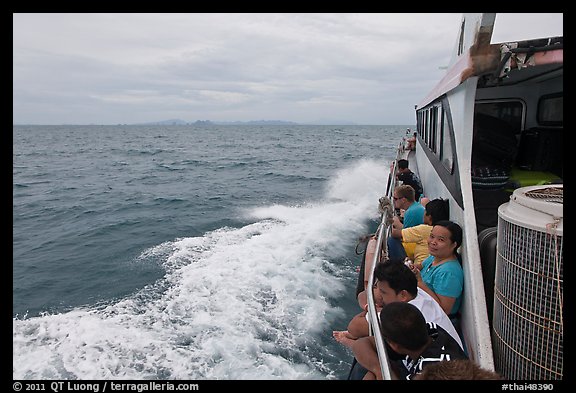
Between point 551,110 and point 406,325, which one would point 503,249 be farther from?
point 551,110

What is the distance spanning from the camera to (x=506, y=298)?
2.37 meters

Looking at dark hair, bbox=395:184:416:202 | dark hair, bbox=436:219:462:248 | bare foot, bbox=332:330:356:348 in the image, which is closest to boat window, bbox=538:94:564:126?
dark hair, bbox=395:184:416:202

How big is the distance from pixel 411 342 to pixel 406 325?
4.2 inches

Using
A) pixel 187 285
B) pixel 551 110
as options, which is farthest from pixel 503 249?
pixel 187 285

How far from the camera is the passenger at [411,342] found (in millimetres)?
2184

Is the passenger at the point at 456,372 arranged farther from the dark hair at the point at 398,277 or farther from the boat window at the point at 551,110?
the boat window at the point at 551,110

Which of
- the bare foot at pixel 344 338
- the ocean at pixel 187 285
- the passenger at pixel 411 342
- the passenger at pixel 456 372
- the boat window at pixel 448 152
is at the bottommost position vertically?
the ocean at pixel 187 285

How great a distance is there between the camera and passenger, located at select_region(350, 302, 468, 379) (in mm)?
2184

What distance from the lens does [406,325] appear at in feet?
7.16

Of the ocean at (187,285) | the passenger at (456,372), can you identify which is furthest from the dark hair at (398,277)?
the ocean at (187,285)

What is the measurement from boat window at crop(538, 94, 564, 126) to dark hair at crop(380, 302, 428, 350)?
563 cm
